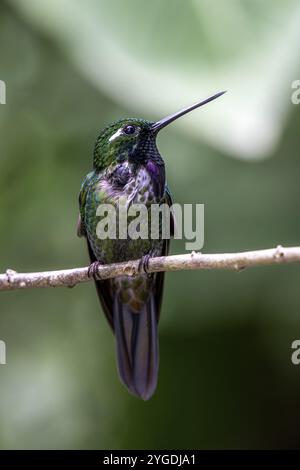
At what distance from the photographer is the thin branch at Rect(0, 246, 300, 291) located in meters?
1.90

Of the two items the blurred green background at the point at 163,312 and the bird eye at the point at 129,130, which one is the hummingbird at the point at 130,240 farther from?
the blurred green background at the point at 163,312

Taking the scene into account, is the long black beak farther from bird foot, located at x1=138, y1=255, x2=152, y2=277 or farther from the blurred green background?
bird foot, located at x1=138, y1=255, x2=152, y2=277

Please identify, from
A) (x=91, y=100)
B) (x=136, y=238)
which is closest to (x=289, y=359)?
(x=136, y=238)

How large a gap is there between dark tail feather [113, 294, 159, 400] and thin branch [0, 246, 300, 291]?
79cm

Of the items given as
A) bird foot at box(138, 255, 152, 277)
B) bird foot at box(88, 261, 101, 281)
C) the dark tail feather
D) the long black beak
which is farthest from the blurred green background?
bird foot at box(138, 255, 152, 277)

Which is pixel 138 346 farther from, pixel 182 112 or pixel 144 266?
pixel 182 112

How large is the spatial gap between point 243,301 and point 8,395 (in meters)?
1.56

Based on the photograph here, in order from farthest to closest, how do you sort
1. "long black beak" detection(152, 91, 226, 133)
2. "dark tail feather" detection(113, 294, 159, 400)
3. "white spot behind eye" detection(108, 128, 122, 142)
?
"dark tail feather" detection(113, 294, 159, 400) → "white spot behind eye" detection(108, 128, 122, 142) → "long black beak" detection(152, 91, 226, 133)

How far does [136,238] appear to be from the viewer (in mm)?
3215

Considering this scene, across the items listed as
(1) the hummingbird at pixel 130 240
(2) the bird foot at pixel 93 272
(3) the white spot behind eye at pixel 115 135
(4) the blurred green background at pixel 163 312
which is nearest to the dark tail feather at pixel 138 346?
(1) the hummingbird at pixel 130 240

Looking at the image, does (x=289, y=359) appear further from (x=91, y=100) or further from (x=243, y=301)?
(x=91, y=100)

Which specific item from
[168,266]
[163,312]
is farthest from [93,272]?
[163,312]

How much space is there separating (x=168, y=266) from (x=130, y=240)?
0.93 metres

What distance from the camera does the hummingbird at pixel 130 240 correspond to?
315 centimetres
